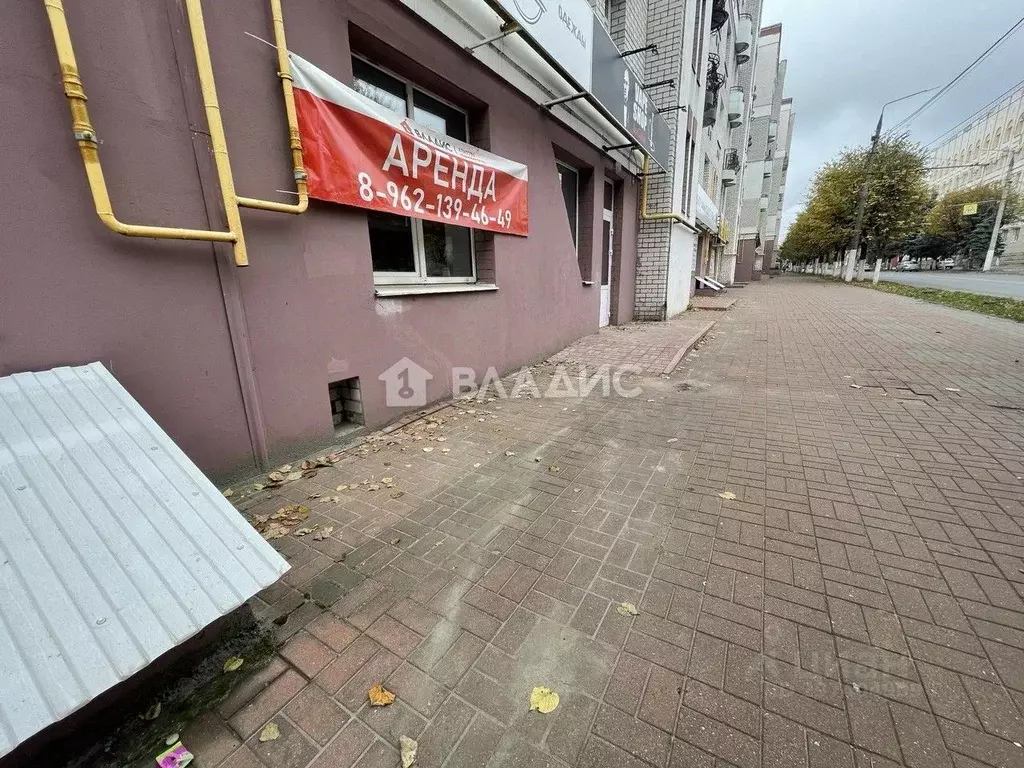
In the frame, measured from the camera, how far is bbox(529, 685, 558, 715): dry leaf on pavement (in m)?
1.46

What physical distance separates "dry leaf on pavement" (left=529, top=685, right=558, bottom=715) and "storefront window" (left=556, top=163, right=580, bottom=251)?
7.04 metres

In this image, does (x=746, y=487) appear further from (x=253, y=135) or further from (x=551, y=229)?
(x=551, y=229)

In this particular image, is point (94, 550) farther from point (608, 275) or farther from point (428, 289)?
point (608, 275)

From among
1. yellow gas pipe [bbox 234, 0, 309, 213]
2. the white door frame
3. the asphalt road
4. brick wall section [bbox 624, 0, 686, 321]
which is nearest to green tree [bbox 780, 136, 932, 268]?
the asphalt road

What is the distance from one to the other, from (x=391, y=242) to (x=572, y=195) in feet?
15.9

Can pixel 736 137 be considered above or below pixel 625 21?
above

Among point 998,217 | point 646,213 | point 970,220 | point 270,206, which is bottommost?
point 270,206

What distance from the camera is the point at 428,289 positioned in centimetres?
429

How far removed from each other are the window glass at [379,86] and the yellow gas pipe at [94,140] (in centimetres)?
161

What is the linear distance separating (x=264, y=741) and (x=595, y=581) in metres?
1.45

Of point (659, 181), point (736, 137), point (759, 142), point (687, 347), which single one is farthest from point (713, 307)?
point (759, 142)

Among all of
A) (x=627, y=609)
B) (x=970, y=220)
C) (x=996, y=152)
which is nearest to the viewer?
(x=627, y=609)

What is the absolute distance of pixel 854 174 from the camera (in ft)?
78.5

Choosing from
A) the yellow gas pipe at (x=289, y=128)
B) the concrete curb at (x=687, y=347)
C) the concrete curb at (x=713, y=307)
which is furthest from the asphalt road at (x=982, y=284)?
the yellow gas pipe at (x=289, y=128)
